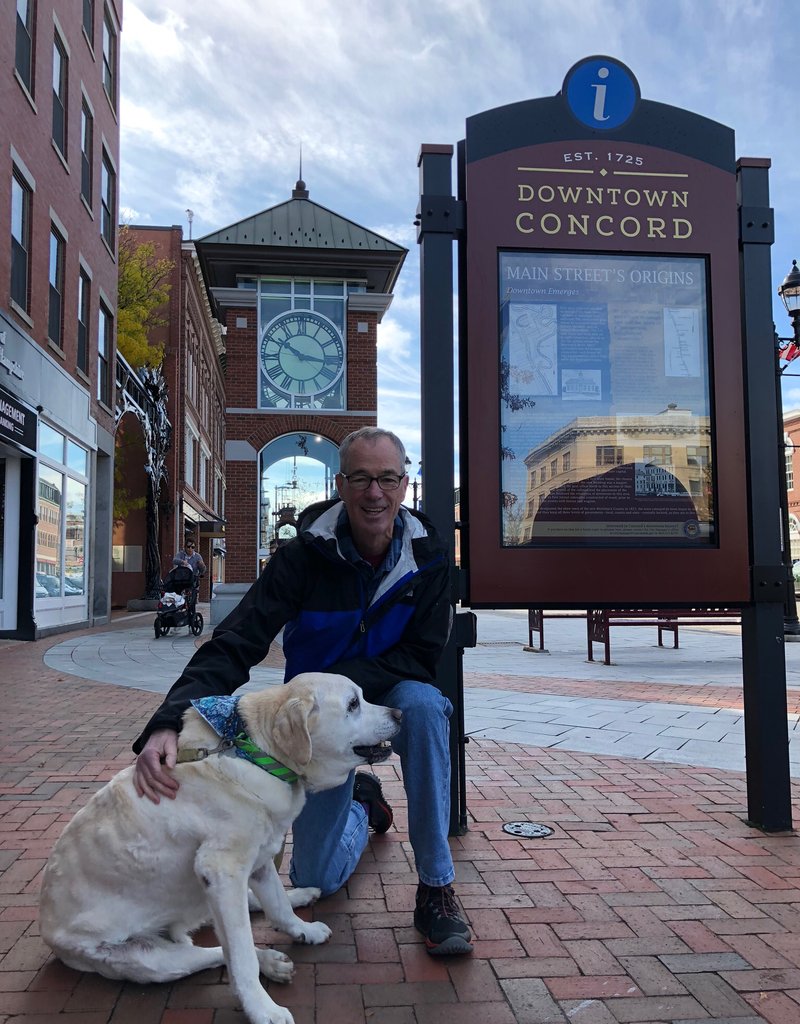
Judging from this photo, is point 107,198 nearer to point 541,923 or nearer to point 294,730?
point 294,730

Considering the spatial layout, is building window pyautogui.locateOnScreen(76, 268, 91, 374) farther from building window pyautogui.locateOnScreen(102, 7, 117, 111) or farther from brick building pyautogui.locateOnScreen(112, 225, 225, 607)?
brick building pyautogui.locateOnScreen(112, 225, 225, 607)

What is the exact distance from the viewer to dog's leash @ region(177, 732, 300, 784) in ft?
7.77

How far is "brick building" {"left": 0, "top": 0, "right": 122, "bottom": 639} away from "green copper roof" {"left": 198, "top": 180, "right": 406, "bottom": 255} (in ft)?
10.4

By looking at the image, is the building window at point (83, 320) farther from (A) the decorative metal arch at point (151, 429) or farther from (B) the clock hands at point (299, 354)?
(B) the clock hands at point (299, 354)

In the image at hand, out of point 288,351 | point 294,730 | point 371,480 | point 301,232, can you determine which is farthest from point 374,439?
point 301,232

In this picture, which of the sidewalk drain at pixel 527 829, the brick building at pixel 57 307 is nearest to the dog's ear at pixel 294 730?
the sidewalk drain at pixel 527 829

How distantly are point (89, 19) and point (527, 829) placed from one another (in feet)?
65.4

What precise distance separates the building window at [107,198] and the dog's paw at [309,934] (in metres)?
19.0

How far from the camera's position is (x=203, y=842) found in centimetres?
227

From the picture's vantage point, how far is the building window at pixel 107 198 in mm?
19094

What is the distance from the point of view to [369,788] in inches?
147

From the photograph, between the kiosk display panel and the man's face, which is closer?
the man's face

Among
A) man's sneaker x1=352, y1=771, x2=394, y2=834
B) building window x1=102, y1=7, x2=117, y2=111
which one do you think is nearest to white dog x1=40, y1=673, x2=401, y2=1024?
man's sneaker x1=352, y1=771, x2=394, y2=834

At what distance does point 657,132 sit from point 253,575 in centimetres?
1581
